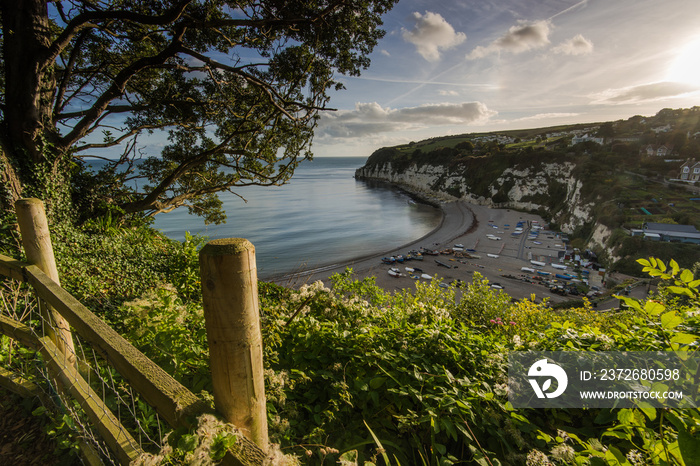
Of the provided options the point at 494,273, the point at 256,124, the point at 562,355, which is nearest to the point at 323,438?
the point at 562,355

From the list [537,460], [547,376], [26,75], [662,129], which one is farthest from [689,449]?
[662,129]

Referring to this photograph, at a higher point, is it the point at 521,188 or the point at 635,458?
the point at 635,458

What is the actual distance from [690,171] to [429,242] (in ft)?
131

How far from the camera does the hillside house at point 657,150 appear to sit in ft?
157

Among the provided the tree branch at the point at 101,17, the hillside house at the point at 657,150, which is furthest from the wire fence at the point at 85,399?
the hillside house at the point at 657,150

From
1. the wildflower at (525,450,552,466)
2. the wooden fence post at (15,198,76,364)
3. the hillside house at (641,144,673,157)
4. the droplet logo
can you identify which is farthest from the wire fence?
the hillside house at (641,144,673,157)

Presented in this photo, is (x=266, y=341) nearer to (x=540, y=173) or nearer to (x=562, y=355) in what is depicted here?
(x=562, y=355)

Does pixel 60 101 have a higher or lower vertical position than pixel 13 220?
higher

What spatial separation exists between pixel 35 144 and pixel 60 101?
1898 mm

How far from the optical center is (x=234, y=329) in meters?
1.05

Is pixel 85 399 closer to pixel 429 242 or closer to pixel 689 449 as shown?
pixel 689 449

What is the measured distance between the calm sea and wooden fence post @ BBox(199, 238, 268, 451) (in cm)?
2009

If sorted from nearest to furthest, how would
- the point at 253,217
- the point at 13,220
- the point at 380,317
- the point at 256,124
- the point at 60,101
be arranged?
the point at 380,317, the point at 13,220, the point at 60,101, the point at 256,124, the point at 253,217

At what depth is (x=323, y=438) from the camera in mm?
2111
